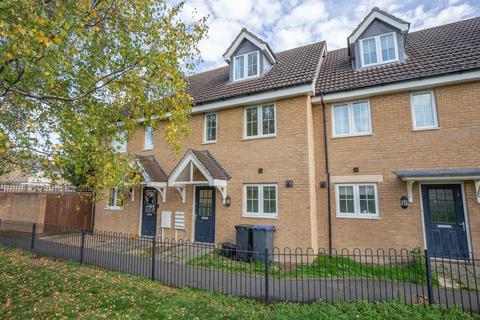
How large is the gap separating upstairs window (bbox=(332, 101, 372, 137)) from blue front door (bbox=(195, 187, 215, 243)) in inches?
234

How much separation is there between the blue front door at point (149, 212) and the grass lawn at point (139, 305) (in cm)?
564

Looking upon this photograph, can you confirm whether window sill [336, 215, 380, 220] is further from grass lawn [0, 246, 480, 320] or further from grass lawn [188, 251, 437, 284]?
grass lawn [0, 246, 480, 320]

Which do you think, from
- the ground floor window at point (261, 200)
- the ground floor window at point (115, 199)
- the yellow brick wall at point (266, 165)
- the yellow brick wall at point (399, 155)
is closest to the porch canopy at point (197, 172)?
the yellow brick wall at point (266, 165)

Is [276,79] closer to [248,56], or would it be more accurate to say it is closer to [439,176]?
[248,56]

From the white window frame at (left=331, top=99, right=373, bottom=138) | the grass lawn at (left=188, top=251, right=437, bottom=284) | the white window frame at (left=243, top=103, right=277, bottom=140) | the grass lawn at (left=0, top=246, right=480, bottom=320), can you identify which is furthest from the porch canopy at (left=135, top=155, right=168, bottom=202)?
the white window frame at (left=331, top=99, right=373, bottom=138)

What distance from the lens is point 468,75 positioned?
28.1 feet

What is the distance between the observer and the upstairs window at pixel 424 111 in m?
9.17

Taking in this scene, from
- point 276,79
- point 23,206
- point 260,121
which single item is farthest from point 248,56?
point 23,206

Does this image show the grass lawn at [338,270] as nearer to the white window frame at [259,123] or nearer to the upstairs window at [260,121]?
the white window frame at [259,123]

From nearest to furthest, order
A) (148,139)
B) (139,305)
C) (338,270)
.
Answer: (139,305) < (338,270) < (148,139)

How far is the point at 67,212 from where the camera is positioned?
1564 centimetres

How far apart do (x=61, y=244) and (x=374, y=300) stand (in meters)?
11.8

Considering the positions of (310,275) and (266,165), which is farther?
(266,165)

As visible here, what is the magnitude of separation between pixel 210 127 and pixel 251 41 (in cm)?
454
